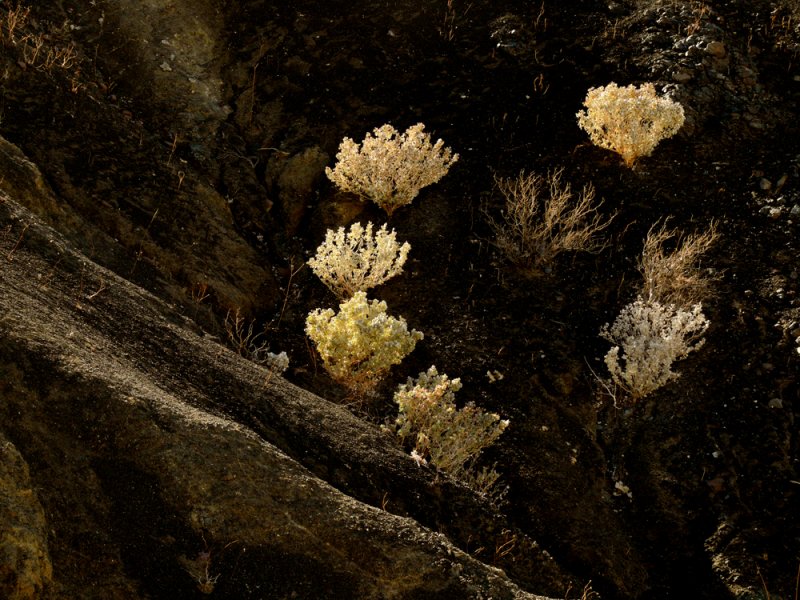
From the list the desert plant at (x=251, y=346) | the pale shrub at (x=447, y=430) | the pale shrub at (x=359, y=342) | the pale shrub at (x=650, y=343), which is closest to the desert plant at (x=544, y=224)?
the pale shrub at (x=650, y=343)

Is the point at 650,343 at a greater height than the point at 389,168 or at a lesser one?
lesser

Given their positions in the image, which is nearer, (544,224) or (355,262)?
(355,262)

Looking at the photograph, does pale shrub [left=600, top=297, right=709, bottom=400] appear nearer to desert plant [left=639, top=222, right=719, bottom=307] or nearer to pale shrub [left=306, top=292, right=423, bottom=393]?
desert plant [left=639, top=222, right=719, bottom=307]

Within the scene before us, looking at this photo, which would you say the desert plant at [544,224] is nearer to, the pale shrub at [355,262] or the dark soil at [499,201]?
the dark soil at [499,201]

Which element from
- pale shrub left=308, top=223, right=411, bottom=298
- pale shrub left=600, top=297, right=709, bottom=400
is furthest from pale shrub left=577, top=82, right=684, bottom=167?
pale shrub left=308, top=223, right=411, bottom=298

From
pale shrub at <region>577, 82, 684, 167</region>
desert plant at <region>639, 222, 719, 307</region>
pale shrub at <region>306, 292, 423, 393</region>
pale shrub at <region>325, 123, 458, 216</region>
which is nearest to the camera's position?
pale shrub at <region>306, 292, 423, 393</region>

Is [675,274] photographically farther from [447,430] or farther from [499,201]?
[447,430]

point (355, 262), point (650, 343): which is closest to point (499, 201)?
point (355, 262)
